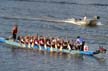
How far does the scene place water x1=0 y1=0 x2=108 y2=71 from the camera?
41.4 m

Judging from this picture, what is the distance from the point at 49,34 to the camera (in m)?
57.2

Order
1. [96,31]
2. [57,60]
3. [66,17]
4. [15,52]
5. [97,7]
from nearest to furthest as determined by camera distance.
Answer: [57,60] → [15,52] → [96,31] → [66,17] → [97,7]

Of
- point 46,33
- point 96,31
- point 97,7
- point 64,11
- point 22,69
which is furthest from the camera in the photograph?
point 97,7

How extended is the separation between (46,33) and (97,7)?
131 ft

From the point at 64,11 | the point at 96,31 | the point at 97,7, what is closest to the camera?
the point at 96,31

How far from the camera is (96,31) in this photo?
63.1 metres

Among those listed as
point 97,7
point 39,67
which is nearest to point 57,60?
point 39,67

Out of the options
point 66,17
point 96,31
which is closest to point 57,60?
point 96,31

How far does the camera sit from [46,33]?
190 ft

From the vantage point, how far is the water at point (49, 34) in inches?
1630

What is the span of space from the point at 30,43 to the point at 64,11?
3760cm

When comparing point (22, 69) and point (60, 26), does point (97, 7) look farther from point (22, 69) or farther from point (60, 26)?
point (22, 69)

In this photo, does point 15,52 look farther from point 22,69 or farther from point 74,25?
point 74,25

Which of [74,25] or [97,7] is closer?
[74,25]
